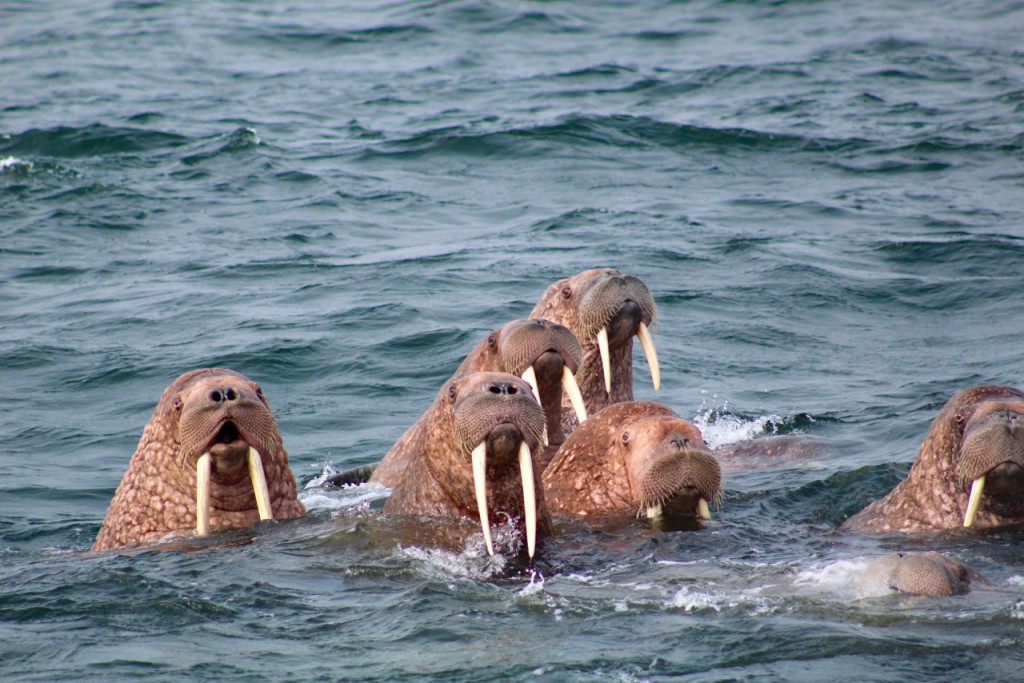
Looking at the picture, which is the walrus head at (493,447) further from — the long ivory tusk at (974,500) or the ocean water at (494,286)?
the long ivory tusk at (974,500)

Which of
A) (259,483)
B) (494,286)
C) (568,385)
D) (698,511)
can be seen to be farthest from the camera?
(494,286)

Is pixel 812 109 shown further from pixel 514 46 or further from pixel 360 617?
pixel 360 617

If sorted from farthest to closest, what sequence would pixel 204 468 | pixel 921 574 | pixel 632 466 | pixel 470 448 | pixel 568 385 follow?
pixel 568 385 < pixel 632 466 < pixel 204 468 < pixel 470 448 < pixel 921 574

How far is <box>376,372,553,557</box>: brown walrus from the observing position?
6863 millimetres

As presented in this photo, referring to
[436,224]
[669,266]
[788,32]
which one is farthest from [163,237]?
[788,32]

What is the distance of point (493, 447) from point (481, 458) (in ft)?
0.27

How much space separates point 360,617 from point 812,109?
60.0 ft

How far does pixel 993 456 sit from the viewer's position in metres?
7.32

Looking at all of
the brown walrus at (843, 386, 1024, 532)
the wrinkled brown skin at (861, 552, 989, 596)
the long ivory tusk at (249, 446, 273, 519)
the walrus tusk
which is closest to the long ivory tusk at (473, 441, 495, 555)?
the walrus tusk

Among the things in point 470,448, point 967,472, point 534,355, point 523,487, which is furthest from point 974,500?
point 470,448

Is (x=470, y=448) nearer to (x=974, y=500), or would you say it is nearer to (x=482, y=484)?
(x=482, y=484)

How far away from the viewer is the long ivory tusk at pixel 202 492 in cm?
728

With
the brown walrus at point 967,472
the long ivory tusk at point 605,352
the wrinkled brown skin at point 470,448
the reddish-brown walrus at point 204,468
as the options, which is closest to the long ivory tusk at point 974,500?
the brown walrus at point 967,472

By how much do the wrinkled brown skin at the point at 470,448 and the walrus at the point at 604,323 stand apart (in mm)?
2404
